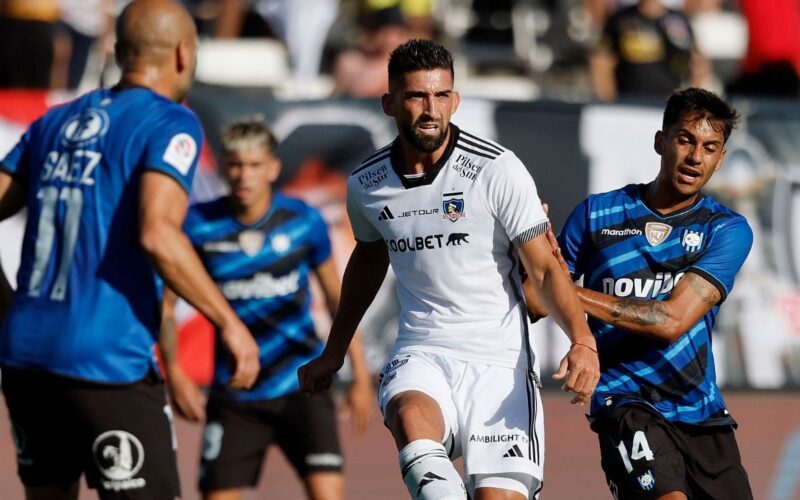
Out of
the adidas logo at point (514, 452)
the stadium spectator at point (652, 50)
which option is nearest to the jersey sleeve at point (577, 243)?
the adidas logo at point (514, 452)

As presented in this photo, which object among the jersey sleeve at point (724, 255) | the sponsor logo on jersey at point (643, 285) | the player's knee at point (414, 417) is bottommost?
the player's knee at point (414, 417)

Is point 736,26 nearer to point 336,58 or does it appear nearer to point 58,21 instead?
point 336,58

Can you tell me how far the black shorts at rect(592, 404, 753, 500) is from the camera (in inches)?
235

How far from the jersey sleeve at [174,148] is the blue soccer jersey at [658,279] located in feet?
5.55

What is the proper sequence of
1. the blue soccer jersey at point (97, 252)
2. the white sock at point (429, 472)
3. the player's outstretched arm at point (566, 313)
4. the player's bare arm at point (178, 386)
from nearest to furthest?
the player's outstretched arm at point (566, 313)
the white sock at point (429, 472)
the blue soccer jersey at point (97, 252)
the player's bare arm at point (178, 386)

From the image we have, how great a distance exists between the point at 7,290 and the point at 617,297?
2541 millimetres

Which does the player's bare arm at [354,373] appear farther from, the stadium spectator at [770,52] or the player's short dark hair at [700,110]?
the stadium spectator at [770,52]

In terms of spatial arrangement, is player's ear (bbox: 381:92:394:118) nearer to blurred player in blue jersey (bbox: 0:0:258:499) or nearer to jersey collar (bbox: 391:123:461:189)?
jersey collar (bbox: 391:123:461:189)

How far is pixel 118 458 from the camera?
18.3 feet

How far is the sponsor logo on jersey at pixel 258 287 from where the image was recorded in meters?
7.97

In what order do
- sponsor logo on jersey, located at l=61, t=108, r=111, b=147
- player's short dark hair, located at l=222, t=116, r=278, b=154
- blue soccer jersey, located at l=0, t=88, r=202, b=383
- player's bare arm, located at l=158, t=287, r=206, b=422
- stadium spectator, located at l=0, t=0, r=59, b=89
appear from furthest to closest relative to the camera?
1. stadium spectator, located at l=0, t=0, r=59, b=89
2. player's short dark hair, located at l=222, t=116, r=278, b=154
3. player's bare arm, located at l=158, t=287, r=206, b=422
4. sponsor logo on jersey, located at l=61, t=108, r=111, b=147
5. blue soccer jersey, located at l=0, t=88, r=202, b=383

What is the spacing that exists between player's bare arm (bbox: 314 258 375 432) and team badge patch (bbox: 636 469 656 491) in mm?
2270

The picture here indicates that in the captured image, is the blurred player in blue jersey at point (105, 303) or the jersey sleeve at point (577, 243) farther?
the jersey sleeve at point (577, 243)

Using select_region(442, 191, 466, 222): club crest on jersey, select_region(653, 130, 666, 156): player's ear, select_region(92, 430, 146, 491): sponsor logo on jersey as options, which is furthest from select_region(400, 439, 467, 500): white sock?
select_region(653, 130, 666, 156): player's ear
